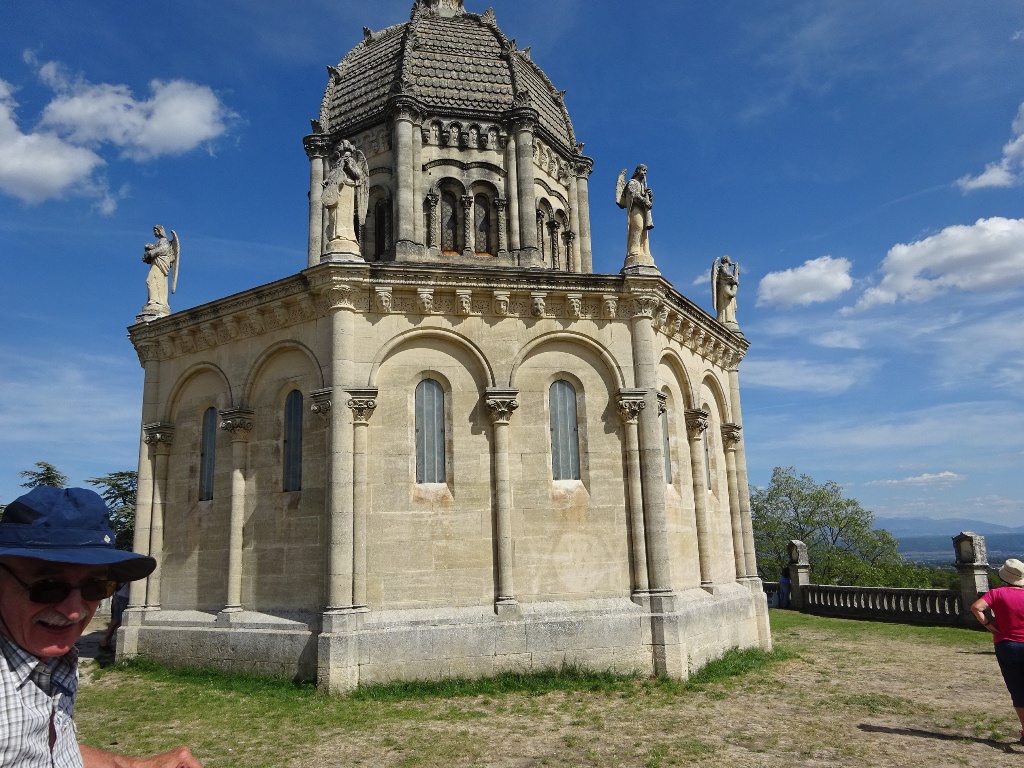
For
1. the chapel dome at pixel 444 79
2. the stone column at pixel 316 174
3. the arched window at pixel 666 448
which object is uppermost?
the chapel dome at pixel 444 79

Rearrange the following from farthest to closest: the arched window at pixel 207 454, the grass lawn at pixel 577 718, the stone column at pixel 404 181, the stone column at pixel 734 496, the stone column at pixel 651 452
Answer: the stone column at pixel 404 181
the stone column at pixel 734 496
the arched window at pixel 207 454
the stone column at pixel 651 452
the grass lawn at pixel 577 718

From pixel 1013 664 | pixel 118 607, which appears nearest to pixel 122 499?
pixel 118 607

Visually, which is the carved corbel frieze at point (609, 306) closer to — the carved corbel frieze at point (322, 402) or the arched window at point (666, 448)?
the arched window at point (666, 448)

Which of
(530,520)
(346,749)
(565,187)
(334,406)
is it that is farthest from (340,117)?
(346,749)

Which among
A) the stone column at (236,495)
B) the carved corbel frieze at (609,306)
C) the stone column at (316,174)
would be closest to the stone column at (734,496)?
the carved corbel frieze at (609,306)

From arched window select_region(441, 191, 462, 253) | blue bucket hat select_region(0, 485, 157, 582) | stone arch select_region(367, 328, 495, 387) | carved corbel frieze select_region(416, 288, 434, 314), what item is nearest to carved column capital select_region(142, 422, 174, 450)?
stone arch select_region(367, 328, 495, 387)

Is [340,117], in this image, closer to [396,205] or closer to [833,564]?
[396,205]

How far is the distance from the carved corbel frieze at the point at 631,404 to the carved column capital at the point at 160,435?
1015cm

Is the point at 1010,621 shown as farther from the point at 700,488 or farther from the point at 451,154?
the point at 451,154

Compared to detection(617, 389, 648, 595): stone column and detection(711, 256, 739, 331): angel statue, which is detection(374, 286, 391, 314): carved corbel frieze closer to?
detection(617, 389, 648, 595): stone column

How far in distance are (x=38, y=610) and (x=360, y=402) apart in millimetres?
10874

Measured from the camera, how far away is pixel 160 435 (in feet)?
54.1

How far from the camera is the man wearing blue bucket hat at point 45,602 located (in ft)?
8.24

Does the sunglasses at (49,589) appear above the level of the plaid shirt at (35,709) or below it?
above
